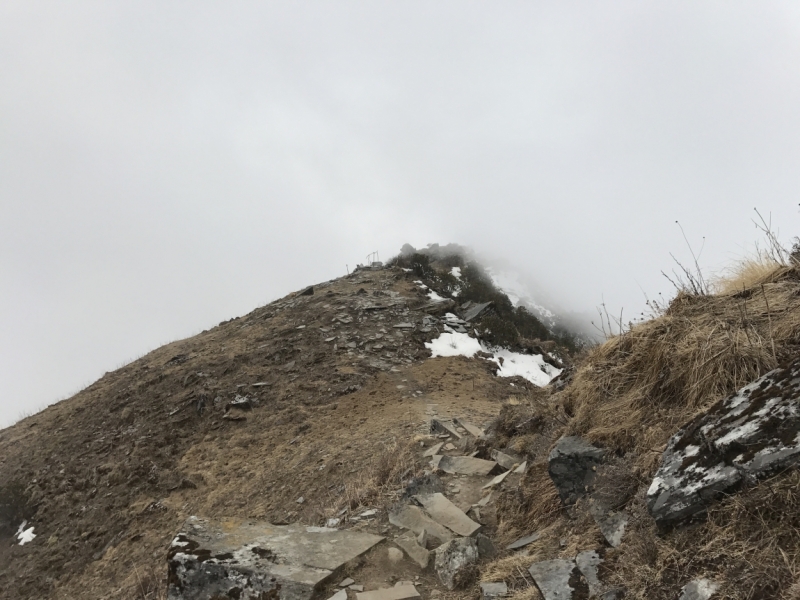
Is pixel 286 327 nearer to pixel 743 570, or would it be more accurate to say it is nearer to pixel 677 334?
pixel 677 334

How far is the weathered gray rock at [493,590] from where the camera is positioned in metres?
3.50

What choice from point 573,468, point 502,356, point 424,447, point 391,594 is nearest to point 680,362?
point 573,468

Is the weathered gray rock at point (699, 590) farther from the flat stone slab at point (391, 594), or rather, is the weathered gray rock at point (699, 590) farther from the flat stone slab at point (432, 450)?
the flat stone slab at point (432, 450)

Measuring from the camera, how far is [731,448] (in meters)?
2.91

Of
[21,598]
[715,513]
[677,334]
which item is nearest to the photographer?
[715,513]

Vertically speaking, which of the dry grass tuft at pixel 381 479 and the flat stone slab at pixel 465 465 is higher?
the dry grass tuft at pixel 381 479

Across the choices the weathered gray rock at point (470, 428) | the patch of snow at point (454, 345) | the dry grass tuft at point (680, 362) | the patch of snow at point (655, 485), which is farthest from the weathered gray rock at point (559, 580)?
the patch of snow at point (454, 345)

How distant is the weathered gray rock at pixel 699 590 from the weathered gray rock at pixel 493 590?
1.32 m

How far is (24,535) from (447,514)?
11.5 metres

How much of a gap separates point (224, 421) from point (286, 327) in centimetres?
508

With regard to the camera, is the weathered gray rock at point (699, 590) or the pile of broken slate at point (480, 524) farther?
the pile of broken slate at point (480, 524)

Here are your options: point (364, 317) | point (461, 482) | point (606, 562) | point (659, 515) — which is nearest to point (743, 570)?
point (659, 515)

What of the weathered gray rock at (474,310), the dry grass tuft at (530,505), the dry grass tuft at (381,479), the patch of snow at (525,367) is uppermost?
the weathered gray rock at (474,310)

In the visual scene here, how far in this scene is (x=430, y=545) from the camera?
470 centimetres
